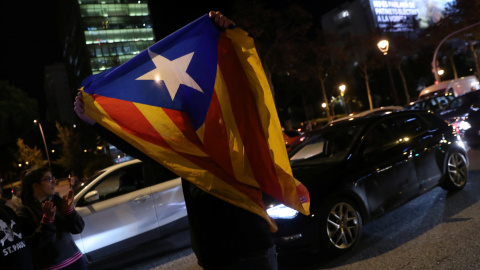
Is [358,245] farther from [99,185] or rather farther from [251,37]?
[99,185]

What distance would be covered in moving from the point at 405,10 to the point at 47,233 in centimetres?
9997

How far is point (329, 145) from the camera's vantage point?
6012 mm

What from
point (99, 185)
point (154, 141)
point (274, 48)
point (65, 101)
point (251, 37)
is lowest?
point (99, 185)

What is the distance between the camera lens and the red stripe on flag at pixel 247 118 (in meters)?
2.51

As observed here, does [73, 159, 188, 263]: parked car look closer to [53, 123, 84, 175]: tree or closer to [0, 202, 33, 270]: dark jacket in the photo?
[0, 202, 33, 270]: dark jacket

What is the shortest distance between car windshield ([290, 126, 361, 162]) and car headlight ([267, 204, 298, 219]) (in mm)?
1231

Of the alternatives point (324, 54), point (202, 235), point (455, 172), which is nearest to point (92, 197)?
point (202, 235)

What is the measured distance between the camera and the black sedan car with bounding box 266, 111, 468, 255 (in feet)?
14.7

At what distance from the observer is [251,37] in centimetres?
271

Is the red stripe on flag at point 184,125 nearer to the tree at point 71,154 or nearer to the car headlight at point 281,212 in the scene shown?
the car headlight at point 281,212

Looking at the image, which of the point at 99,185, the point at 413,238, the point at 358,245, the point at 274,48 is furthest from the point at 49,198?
the point at 274,48

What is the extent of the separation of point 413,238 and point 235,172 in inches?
135

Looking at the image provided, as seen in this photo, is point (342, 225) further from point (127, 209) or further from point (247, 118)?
point (127, 209)

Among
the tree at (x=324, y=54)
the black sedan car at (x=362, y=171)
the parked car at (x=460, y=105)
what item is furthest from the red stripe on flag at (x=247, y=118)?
the tree at (x=324, y=54)
